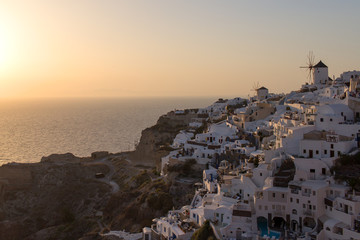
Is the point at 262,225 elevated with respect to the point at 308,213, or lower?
lower

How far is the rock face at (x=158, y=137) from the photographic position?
2510 inches

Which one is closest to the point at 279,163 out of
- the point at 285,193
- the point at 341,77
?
the point at 285,193

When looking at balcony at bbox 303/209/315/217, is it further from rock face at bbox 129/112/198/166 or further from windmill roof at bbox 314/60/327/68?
windmill roof at bbox 314/60/327/68

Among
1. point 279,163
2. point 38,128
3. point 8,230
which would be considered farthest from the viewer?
point 38,128

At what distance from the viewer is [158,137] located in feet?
214

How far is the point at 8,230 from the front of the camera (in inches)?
1937

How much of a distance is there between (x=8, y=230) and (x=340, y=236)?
40798 mm

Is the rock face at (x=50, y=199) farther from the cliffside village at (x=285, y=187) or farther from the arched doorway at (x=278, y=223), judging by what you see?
the arched doorway at (x=278, y=223)

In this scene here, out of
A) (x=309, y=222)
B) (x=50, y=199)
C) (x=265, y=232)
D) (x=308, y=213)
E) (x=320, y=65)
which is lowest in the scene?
(x=50, y=199)

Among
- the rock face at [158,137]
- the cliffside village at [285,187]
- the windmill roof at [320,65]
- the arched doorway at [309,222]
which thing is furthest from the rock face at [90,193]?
the windmill roof at [320,65]

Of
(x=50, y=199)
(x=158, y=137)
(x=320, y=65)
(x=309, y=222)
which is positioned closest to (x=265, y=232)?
(x=309, y=222)

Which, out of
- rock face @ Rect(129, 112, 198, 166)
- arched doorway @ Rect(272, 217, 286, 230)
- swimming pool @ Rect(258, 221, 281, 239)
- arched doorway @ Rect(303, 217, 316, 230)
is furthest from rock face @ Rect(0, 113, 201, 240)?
arched doorway @ Rect(303, 217, 316, 230)

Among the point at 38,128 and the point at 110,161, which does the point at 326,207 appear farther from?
the point at 38,128

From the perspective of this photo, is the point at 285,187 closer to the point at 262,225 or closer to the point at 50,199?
the point at 262,225
